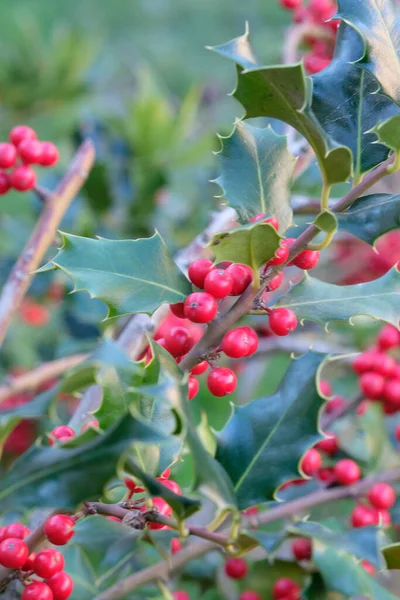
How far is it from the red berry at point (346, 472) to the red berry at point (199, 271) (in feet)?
1.65

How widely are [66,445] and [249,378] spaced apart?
1.34 m

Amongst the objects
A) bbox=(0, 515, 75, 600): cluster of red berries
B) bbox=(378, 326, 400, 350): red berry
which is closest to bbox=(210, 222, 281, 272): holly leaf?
bbox=(0, 515, 75, 600): cluster of red berries

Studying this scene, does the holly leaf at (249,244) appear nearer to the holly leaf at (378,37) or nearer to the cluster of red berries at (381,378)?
the holly leaf at (378,37)

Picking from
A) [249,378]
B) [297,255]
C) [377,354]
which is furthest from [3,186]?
[249,378]

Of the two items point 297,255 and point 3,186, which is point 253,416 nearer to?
point 297,255

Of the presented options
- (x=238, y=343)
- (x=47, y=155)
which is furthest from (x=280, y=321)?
(x=47, y=155)

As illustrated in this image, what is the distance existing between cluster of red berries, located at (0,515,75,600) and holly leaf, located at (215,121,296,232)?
Answer: 1.05 feet

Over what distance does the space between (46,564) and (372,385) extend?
0.66 meters

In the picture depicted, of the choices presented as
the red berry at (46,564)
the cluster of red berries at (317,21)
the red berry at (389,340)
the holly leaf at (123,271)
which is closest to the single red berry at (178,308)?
the holly leaf at (123,271)

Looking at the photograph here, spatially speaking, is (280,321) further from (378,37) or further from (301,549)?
(301,549)

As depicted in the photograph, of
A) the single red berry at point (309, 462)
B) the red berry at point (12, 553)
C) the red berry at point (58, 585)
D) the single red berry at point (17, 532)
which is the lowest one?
the single red berry at point (309, 462)

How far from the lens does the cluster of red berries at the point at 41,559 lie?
58 cm

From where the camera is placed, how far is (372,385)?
1109mm

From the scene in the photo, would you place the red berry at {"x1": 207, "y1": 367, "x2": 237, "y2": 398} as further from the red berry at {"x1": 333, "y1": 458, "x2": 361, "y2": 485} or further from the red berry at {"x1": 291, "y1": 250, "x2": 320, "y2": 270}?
the red berry at {"x1": 333, "y1": 458, "x2": 361, "y2": 485}
